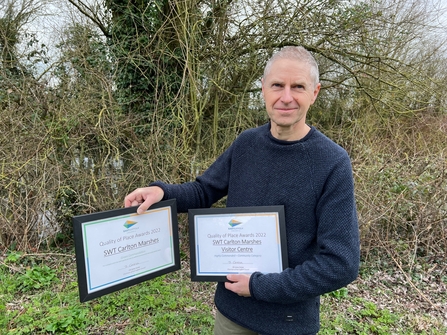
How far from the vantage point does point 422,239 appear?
4.29 m

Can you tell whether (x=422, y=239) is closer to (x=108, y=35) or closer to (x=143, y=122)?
(x=143, y=122)

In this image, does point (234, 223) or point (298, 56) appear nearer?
point (298, 56)

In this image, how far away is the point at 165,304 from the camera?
3303mm

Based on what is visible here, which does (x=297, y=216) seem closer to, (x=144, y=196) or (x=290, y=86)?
(x=290, y=86)

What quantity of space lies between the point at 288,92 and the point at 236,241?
74cm

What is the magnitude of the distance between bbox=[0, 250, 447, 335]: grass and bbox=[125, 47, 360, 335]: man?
5.68 ft

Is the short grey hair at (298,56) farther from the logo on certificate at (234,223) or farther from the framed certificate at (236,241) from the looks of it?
the logo on certificate at (234,223)

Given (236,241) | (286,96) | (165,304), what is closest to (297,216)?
(236,241)

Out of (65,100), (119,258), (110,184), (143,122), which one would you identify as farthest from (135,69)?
(119,258)

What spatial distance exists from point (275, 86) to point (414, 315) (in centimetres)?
327

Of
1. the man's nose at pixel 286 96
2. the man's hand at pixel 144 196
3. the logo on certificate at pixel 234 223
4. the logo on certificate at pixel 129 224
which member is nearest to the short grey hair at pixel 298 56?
the man's nose at pixel 286 96

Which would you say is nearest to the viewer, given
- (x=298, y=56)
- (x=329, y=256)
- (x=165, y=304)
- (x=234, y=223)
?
(x=329, y=256)

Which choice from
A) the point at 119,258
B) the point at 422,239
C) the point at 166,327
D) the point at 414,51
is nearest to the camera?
the point at 119,258

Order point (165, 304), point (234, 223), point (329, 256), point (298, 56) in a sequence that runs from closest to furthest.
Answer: point (329, 256) < point (298, 56) < point (234, 223) < point (165, 304)
